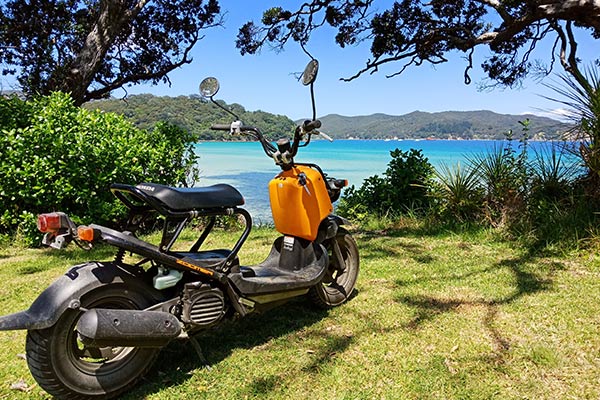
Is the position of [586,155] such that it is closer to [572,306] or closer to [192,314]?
[572,306]

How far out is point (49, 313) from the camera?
2.03 m

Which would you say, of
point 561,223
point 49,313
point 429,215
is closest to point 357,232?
point 429,215

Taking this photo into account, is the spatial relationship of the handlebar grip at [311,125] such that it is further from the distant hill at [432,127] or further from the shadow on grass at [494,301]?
the distant hill at [432,127]

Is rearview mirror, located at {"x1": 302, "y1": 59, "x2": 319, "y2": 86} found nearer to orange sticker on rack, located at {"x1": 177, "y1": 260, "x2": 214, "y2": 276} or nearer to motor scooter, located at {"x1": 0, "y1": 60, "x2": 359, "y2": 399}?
motor scooter, located at {"x1": 0, "y1": 60, "x2": 359, "y2": 399}

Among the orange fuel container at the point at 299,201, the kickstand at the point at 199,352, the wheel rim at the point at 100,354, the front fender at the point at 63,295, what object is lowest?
the kickstand at the point at 199,352

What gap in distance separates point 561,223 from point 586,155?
2.57 feet

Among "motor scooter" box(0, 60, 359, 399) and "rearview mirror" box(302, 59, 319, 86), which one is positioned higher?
"rearview mirror" box(302, 59, 319, 86)

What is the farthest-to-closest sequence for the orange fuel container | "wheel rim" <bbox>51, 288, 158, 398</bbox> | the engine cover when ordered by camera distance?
the orange fuel container < the engine cover < "wheel rim" <bbox>51, 288, 158, 398</bbox>

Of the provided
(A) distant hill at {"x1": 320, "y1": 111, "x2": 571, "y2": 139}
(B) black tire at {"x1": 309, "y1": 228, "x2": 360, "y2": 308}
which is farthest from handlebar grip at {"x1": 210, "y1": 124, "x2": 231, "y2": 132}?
(A) distant hill at {"x1": 320, "y1": 111, "x2": 571, "y2": 139}

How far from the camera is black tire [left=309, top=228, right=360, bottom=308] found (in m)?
3.35

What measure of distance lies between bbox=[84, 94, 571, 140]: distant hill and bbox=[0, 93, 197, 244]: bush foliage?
102 cm

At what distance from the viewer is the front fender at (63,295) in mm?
2010

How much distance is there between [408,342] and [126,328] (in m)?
1.72

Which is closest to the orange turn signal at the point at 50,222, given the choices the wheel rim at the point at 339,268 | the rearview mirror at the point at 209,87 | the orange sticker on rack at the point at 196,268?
the orange sticker on rack at the point at 196,268
